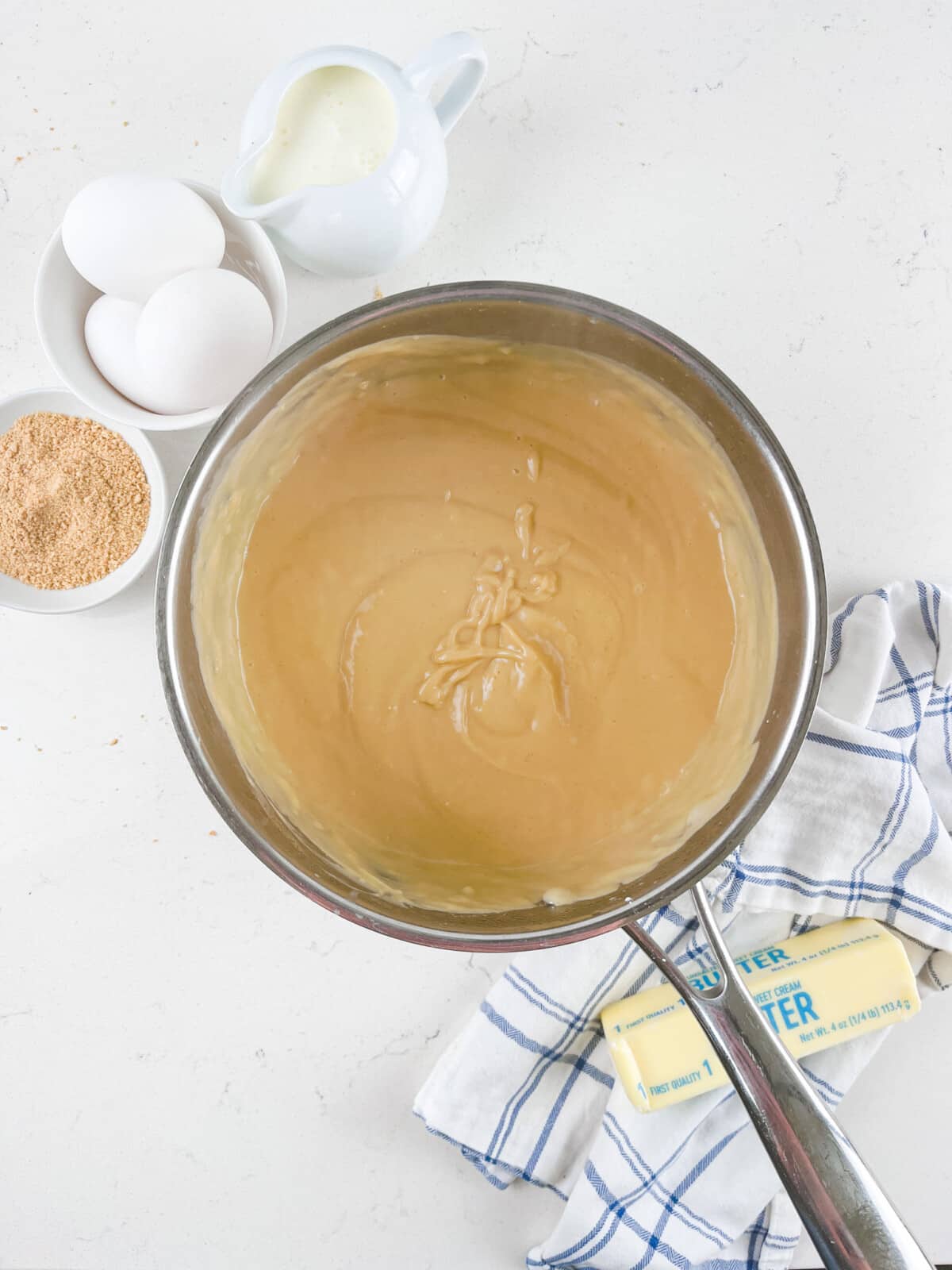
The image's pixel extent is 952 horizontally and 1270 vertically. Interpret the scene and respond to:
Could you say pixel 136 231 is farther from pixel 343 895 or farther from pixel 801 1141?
pixel 801 1141

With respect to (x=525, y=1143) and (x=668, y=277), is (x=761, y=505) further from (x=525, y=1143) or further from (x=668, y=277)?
(x=525, y=1143)

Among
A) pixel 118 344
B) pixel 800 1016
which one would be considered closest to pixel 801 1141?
pixel 800 1016

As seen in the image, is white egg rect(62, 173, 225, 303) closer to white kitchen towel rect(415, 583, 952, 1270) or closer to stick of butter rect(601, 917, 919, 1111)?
white kitchen towel rect(415, 583, 952, 1270)

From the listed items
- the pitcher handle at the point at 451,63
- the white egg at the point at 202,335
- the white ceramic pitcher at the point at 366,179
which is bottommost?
the white egg at the point at 202,335

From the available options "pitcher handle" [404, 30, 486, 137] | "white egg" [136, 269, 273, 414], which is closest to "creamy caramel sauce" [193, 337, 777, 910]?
"white egg" [136, 269, 273, 414]

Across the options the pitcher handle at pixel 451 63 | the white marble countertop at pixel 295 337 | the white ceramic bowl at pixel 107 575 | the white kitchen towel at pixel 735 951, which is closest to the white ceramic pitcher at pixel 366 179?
the pitcher handle at pixel 451 63

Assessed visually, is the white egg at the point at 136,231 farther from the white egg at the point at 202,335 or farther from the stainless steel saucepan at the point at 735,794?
the stainless steel saucepan at the point at 735,794
